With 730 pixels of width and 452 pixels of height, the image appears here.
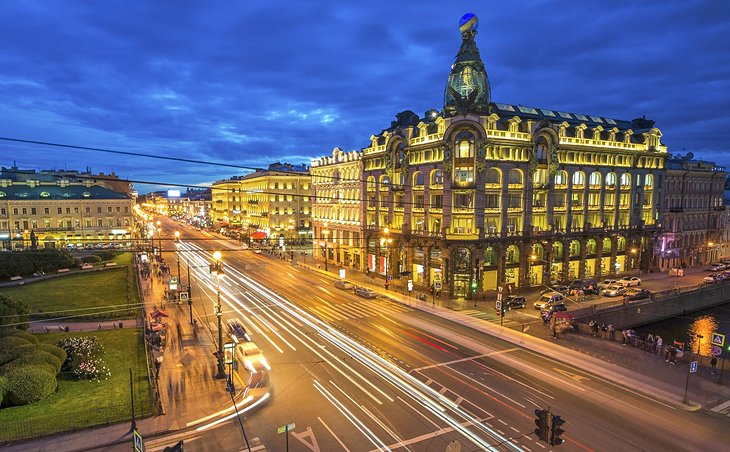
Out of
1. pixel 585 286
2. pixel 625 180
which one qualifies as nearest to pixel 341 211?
pixel 585 286

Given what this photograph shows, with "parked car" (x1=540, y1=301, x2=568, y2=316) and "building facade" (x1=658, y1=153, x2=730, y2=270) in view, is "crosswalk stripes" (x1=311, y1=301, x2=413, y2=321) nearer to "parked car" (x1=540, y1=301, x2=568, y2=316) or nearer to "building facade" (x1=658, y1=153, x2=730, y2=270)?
"parked car" (x1=540, y1=301, x2=568, y2=316)

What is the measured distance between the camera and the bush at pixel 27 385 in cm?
2180

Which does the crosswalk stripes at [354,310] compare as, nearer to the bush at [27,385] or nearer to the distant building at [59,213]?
the bush at [27,385]

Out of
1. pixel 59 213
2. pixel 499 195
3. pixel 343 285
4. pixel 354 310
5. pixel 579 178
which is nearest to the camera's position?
pixel 354 310

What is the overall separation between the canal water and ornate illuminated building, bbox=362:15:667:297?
12624mm

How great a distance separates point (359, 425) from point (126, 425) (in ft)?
39.3

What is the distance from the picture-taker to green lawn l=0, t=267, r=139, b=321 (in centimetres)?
4025

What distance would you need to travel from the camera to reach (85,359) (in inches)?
1043

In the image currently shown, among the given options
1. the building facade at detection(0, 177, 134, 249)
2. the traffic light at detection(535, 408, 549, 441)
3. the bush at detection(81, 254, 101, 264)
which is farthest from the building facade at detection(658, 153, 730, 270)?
the building facade at detection(0, 177, 134, 249)

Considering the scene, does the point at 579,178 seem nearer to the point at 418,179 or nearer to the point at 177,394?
the point at 418,179

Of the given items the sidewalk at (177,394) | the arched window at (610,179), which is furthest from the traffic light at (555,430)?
the arched window at (610,179)

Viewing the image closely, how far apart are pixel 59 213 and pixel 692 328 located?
114907 millimetres

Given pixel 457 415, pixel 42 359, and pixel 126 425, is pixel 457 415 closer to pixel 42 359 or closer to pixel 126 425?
pixel 126 425

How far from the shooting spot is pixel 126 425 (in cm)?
2050
